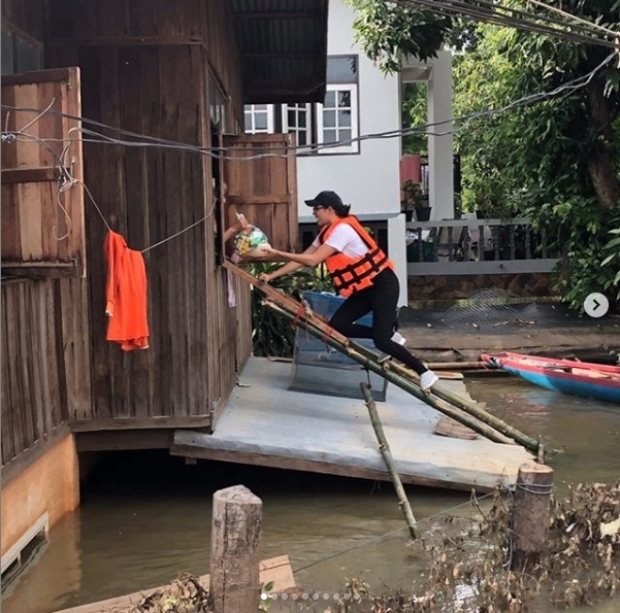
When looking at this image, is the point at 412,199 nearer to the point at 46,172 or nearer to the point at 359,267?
the point at 359,267

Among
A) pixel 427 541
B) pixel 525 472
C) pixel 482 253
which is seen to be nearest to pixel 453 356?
pixel 482 253

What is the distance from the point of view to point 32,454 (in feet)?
17.8

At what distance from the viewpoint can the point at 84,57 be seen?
6332mm

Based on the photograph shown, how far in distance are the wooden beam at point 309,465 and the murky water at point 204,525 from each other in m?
0.19

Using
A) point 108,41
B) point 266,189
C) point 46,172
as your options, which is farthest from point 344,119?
point 46,172

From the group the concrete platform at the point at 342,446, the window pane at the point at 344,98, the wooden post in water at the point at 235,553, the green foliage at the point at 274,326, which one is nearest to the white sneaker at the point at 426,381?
the concrete platform at the point at 342,446

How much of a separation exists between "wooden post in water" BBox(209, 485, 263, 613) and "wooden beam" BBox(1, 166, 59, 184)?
7.16ft

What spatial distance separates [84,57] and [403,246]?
416 inches

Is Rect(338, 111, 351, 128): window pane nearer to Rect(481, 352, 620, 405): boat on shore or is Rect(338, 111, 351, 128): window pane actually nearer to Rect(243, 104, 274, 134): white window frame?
Rect(243, 104, 274, 134): white window frame

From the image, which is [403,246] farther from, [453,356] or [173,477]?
[173,477]

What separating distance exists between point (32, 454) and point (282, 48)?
22.0 feet

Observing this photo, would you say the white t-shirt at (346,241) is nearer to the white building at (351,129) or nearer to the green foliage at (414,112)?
the white building at (351,129)

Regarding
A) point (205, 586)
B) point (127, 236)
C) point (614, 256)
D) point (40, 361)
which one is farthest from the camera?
point (614, 256)

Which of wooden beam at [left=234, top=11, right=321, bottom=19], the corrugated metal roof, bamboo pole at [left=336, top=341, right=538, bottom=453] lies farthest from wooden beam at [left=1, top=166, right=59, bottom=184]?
wooden beam at [left=234, top=11, right=321, bottom=19]
